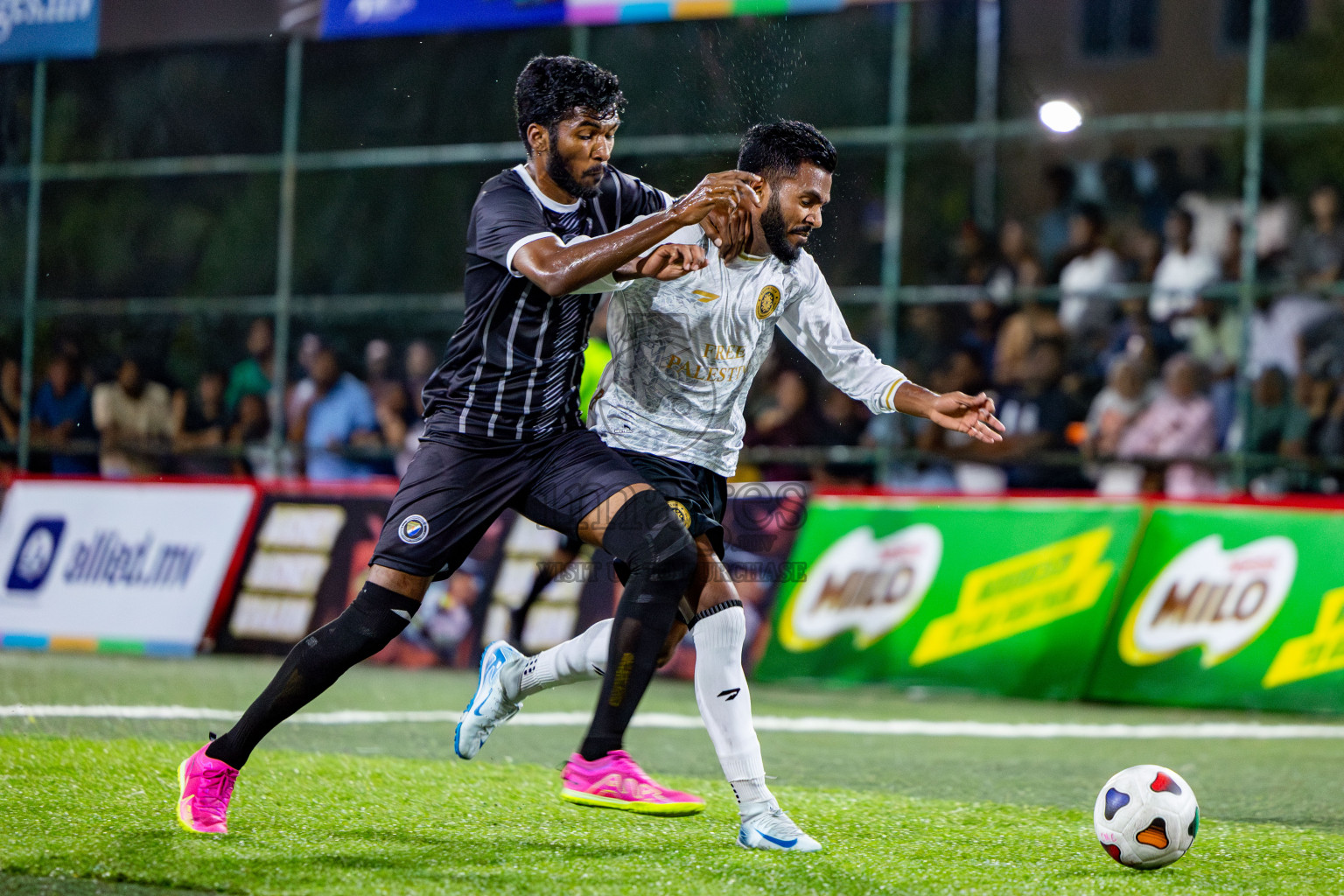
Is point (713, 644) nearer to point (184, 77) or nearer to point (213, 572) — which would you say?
point (213, 572)

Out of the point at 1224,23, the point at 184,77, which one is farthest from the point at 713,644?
the point at 1224,23

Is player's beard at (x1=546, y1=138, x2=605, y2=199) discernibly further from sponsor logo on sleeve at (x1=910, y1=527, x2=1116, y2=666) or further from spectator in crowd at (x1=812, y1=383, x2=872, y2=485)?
spectator in crowd at (x1=812, y1=383, x2=872, y2=485)

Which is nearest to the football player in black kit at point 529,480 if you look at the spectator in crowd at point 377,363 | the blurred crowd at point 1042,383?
the blurred crowd at point 1042,383

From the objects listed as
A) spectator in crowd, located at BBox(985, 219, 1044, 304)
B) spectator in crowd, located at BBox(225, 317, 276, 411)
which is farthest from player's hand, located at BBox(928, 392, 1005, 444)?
spectator in crowd, located at BBox(225, 317, 276, 411)

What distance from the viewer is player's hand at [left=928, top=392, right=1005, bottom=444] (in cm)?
489

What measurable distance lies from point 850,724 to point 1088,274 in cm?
493

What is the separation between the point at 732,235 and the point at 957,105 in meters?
12.0

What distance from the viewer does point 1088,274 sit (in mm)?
11922

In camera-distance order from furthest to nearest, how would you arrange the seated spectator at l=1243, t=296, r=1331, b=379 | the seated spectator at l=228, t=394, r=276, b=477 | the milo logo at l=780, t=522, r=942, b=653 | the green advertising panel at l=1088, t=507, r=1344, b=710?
the seated spectator at l=228, t=394, r=276, b=477, the seated spectator at l=1243, t=296, r=1331, b=379, the milo logo at l=780, t=522, r=942, b=653, the green advertising panel at l=1088, t=507, r=1344, b=710

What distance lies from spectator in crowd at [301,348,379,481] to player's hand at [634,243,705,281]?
878cm

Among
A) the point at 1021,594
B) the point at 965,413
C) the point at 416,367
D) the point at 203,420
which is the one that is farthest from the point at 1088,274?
the point at 965,413

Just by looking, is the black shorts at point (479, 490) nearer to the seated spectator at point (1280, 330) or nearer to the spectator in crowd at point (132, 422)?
the seated spectator at point (1280, 330)

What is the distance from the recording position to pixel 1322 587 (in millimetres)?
8977

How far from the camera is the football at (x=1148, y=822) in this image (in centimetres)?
441
